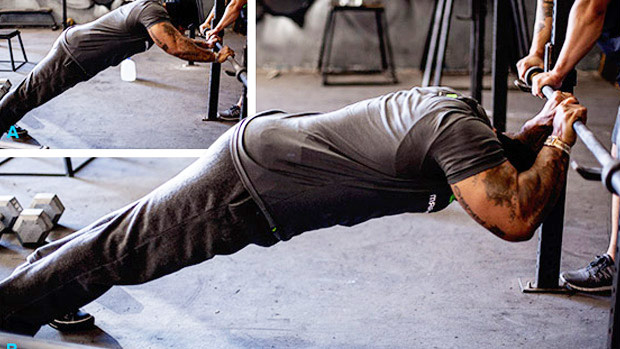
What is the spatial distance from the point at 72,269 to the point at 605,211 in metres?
2.84

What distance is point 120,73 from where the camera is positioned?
3.38 m

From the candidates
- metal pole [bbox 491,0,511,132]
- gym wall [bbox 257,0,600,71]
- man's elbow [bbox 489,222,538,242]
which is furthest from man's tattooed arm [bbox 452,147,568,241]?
gym wall [bbox 257,0,600,71]

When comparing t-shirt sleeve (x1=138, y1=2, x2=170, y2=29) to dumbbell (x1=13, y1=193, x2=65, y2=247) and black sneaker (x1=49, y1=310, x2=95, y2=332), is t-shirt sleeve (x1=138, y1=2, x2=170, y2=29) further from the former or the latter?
black sneaker (x1=49, y1=310, x2=95, y2=332)

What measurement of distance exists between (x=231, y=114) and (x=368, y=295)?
123 cm

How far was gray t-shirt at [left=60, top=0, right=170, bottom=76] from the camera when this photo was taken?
3.22m

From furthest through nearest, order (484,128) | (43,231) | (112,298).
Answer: (43,231) < (112,298) < (484,128)

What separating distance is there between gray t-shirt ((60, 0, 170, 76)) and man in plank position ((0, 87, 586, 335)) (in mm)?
1420

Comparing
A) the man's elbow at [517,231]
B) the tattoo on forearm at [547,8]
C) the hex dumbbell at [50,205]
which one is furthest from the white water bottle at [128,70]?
the man's elbow at [517,231]

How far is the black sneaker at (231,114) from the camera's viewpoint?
3482 mm

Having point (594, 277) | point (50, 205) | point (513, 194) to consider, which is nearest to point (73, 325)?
point (50, 205)

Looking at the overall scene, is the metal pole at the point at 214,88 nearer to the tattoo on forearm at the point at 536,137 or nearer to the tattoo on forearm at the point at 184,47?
the tattoo on forearm at the point at 184,47

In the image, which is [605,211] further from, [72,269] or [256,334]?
[72,269]

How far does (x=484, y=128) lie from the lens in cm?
179

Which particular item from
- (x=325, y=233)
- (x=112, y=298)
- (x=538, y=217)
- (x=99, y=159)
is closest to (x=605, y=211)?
Result: (x=325, y=233)
